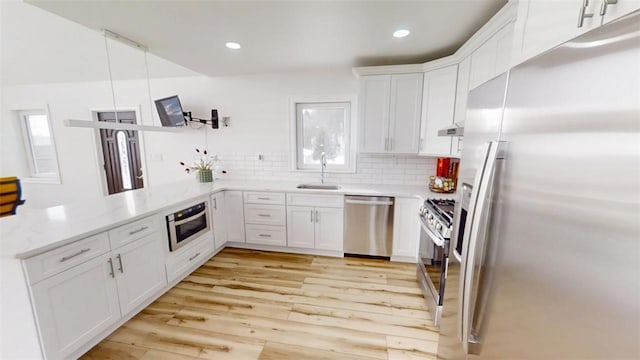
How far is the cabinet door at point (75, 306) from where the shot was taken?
145 centimetres

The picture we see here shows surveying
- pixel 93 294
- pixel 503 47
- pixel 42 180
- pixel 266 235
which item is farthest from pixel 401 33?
pixel 42 180

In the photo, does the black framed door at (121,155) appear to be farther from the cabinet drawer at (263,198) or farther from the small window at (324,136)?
the small window at (324,136)

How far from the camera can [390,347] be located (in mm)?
1812

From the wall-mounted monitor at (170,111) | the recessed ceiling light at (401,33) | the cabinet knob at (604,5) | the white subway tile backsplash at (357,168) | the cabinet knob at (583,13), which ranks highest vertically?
the recessed ceiling light at (401,33)

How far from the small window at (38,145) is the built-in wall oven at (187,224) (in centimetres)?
372

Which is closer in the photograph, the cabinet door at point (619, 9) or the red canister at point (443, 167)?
the cabinet door at point (619, 9)

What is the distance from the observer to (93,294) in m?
1.71

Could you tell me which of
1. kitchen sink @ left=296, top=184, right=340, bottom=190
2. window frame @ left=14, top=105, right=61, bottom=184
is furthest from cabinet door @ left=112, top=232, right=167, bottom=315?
window frame @ left=14, top=105, right=61, bottom=184

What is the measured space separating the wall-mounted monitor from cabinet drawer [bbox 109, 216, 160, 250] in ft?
6.58

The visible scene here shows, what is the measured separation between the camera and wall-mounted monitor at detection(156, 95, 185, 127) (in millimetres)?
3607

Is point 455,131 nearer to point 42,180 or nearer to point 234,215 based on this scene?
point 234,215

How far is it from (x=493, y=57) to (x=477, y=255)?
1808 millimetres

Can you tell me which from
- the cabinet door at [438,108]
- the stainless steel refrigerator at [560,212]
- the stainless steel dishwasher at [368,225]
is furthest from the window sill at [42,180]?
the stainless steel refrigerator at [560,212]

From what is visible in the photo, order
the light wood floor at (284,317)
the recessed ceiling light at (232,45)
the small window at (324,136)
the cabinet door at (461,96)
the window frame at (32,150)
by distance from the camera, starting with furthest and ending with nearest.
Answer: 1. the window frame at (32,150)
2. the small window at (324,136)
3. the recessed ceiling light at (232,45)
4. the cabinet door at (461,96)
5. the light wood floor at (284,317)
